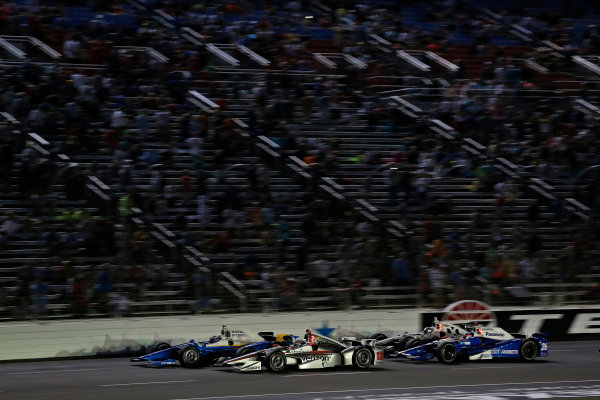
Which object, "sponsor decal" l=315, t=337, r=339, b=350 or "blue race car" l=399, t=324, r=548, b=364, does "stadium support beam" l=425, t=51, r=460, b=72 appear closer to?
"blue race car" l=399, t=324, r=548, b=364

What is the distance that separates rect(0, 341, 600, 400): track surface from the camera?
15.4 meters

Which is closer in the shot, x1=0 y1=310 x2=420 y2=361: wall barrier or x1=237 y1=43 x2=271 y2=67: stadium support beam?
x1=0 y1=310 x2=420 y2=361: wall barrier

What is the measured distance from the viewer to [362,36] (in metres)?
33.4

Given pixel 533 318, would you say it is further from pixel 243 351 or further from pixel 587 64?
pixel 587 64

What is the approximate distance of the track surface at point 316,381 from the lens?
15438 millimetres

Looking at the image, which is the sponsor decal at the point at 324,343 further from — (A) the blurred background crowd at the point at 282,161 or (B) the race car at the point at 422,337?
(A) the blurred background crowd at the point at 282,161

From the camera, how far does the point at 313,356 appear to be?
1856 cm

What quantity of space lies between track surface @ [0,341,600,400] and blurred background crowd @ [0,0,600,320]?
3076 mm

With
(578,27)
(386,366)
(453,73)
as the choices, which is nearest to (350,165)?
(453,73)

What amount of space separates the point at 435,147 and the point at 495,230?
3.75 meters

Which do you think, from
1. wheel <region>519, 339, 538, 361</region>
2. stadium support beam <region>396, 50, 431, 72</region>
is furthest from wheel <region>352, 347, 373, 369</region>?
stadium support beam <region>396, 50, 431, 72</region>

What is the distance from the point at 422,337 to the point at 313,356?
2.96 meters

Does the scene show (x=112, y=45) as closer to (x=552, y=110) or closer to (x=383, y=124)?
(x=383, y=124)

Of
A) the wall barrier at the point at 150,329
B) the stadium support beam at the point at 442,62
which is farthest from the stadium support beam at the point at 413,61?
the wall barrier at the point at 150,329
